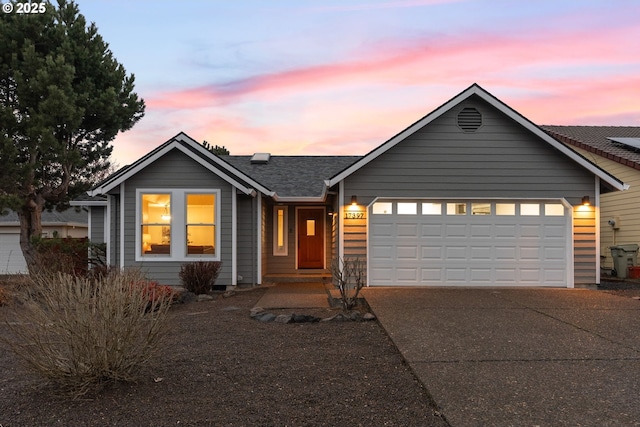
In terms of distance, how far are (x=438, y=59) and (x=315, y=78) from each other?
390 cm

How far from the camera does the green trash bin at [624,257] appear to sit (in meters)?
14.5

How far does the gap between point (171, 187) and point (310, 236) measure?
486 cm

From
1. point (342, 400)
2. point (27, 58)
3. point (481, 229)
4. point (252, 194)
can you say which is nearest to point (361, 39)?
point (252, 194)

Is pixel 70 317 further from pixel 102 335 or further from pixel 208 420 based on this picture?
pixel 208 420

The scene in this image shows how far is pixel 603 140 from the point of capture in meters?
18.1

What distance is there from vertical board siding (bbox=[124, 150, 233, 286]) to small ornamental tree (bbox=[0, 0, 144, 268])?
186 inches

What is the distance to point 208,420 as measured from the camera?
3867 millimetres

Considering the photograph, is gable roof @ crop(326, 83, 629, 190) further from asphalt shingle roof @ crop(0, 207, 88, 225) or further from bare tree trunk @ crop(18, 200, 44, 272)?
asphalt shingle roof @ crop(0, 207, 88, 225)

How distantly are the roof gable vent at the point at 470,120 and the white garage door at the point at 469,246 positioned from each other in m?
1.91

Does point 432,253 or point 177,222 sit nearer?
point 432,253

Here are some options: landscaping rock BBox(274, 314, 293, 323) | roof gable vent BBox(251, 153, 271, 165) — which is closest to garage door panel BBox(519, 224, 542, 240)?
landscaping rock BBox(274, 314, 293, 323)

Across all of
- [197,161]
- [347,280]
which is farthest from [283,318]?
[197,161]

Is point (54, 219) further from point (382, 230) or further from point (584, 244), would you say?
point (584, 244)

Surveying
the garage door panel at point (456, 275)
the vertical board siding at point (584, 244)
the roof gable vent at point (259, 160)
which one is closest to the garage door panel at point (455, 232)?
the garage door panel at point (456, 275)
